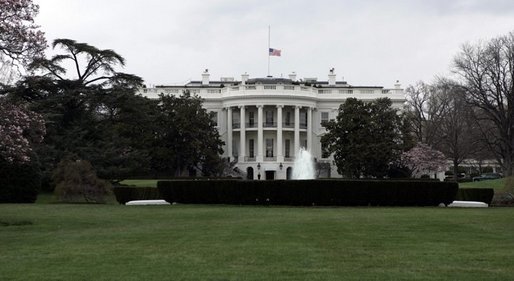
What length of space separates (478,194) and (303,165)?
4665 centimetres

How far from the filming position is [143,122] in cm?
4797

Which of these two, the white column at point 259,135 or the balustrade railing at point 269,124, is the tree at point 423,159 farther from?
the balustrade railing at point 269,124

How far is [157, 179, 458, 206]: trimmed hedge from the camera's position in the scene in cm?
2902

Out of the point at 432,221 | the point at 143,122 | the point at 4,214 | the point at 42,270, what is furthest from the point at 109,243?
the point at 143,122

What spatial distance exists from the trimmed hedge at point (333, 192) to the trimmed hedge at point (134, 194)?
185 inches

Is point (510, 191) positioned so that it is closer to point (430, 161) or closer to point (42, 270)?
point (42, 270)

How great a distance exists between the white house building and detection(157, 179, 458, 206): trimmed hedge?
4793 cm

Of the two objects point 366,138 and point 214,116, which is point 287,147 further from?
point 366,138

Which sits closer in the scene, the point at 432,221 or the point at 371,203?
the point at 432,221

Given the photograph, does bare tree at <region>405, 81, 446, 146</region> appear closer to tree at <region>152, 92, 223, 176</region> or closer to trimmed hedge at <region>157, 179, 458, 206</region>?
tree at <region>152, 92, 223, 176</region>

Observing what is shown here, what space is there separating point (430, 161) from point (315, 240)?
177 ft

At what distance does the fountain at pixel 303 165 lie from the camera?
250ft

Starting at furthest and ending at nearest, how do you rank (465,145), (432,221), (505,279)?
1. (465,145)
2. (432,221)
3. (505,279)

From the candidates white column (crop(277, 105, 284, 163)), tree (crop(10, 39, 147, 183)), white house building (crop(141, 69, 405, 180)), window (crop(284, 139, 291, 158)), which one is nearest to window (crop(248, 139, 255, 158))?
white house building (crop(141, 69, 405, 180))
